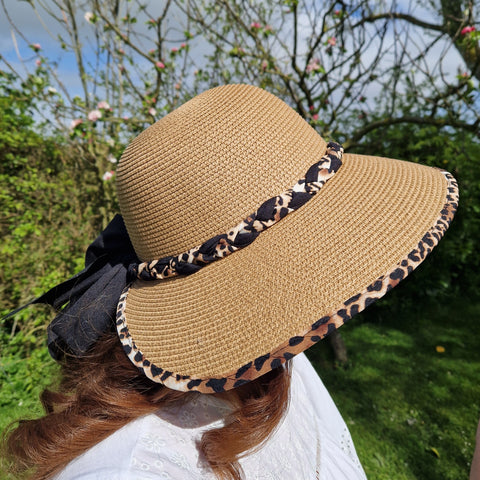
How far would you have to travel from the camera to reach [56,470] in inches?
32.8

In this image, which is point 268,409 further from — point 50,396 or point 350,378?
point 350,378

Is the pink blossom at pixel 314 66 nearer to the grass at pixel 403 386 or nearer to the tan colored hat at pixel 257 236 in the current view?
the tan colored hat at pixel 257 236

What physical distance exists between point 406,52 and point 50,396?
332 cm

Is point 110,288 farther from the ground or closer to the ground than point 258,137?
closer to the ground

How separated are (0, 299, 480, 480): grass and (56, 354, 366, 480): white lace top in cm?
164

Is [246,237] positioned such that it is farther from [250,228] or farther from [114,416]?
[114,416]

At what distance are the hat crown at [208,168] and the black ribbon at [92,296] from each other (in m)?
0.24

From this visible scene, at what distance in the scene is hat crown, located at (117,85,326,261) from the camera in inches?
36.9

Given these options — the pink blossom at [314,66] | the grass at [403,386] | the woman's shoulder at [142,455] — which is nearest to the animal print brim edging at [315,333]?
the woman's shoulder at [142,455]

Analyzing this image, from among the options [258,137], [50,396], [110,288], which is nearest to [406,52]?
[258,137]

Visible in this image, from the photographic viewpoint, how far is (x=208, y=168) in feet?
3.07

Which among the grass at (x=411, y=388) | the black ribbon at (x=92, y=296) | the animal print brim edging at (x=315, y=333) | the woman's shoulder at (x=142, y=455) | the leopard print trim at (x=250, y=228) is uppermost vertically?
the leopard print trim at (x=250, y=228)

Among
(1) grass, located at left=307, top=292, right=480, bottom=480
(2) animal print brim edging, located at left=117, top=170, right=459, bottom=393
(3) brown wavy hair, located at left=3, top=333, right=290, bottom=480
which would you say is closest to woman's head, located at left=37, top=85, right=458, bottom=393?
(2) animal print brim edging, located at left=117, top=170, right=459, bottom=393

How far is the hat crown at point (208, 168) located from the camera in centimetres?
94
